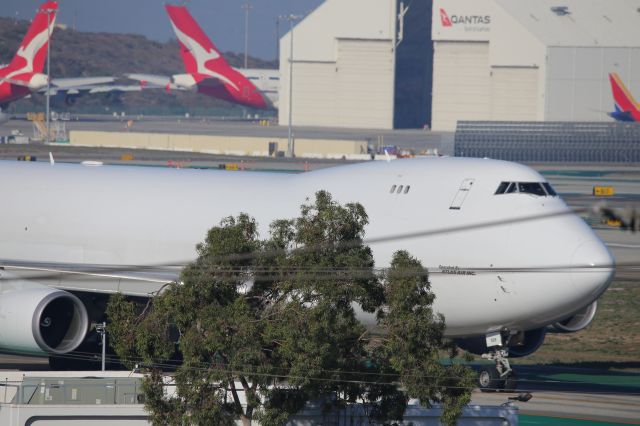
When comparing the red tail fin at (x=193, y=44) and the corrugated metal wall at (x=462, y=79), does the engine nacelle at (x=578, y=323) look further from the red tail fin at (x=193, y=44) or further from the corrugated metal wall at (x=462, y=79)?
the red tail fin at (x=193, y=44)

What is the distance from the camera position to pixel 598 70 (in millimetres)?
126625

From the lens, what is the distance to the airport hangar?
12619 centimetres

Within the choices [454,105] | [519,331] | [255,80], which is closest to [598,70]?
[454,105]

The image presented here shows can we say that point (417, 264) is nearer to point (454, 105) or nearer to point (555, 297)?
point (555, 297)

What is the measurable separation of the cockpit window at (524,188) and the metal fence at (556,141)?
65.8 metres

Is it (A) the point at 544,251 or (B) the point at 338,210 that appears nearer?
(B) the point at 338,210

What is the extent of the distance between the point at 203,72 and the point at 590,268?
144980 mm

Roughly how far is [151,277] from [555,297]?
9342 millimetres

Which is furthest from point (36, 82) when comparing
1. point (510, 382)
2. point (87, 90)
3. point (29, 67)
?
point (510, 382)

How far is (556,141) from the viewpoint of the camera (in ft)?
319

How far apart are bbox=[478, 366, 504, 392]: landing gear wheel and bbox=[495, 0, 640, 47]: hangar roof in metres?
101

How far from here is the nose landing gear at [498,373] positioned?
89.2ft

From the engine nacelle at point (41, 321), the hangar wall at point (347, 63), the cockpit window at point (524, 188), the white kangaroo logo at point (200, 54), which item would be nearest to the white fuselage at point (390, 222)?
the cockpit window at point (524, 188)

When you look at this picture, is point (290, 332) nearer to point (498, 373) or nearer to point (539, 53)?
point (498, 373)
